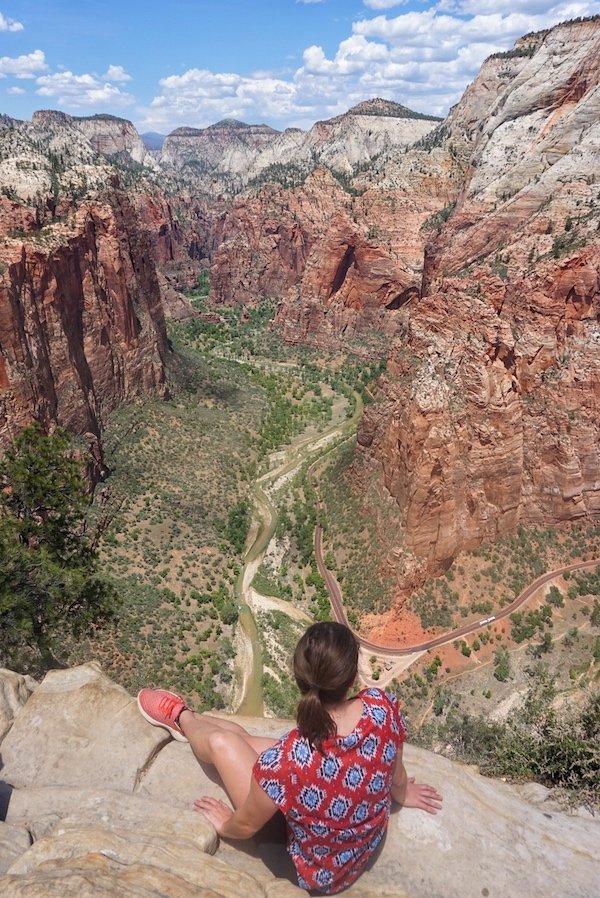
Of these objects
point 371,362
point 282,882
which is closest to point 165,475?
Answer: point 282,882

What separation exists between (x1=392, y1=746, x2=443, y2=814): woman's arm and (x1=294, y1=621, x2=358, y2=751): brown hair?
2.17 meters

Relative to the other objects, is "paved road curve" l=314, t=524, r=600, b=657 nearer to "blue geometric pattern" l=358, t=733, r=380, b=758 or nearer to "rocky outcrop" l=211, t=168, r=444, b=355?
"blue geometric pattern" l=358, t=733, r=380, b=758

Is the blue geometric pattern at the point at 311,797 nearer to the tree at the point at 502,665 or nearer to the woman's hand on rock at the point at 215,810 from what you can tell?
the woman's hand on rock at the point at 215,810

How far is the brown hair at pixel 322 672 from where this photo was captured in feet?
19.3

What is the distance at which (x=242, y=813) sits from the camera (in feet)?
22.3

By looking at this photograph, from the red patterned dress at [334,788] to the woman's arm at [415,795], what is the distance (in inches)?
29.3

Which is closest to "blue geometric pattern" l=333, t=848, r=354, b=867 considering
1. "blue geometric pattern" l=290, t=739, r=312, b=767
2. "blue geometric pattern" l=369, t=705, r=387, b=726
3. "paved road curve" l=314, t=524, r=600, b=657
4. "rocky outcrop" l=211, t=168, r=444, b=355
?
"blue geometric pattern" l=290, t=739, r=312, b=767

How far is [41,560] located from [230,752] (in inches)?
438

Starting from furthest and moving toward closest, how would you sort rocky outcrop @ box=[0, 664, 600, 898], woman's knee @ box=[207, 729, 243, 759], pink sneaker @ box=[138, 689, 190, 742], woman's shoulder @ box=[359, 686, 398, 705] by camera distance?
pink sneaker @ box=[138, 689, 190, 742], woman's knee @ box=[207, 729, 243, 759], woman's shoulder @ box=[359, 686, 398, 705], rocky outcrop @ box=[0, 664, 600, 898]

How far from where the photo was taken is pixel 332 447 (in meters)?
63.4

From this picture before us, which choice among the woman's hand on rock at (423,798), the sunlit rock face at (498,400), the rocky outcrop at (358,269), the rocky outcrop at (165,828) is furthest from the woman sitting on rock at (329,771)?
the rocky outcrop at (358,269)

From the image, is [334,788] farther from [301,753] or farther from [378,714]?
[378,714]

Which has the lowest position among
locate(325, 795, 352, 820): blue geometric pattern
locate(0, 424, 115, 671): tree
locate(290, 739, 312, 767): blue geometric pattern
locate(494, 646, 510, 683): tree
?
locate(494, 646, 510, 683): tree

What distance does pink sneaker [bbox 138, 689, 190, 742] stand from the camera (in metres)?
9.27
